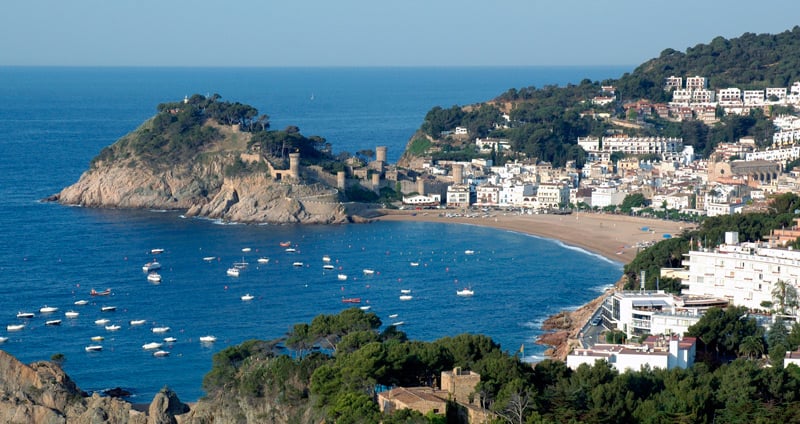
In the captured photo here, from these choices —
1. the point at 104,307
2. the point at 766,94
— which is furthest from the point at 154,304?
the point at 766,94

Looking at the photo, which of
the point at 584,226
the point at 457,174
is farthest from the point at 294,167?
the point at 584,226

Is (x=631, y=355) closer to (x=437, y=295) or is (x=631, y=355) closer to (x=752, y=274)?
(x=752, y=274)

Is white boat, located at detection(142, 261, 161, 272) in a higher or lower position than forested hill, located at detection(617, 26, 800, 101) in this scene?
lower

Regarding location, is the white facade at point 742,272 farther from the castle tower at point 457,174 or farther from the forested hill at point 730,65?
the forested hill at point 730,65

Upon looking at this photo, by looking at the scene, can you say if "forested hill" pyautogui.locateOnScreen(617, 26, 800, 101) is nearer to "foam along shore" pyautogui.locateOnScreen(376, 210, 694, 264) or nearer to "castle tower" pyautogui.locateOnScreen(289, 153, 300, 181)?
"foam along shore" pyautogui.locateOnScreen(376, 210, 694, 264)

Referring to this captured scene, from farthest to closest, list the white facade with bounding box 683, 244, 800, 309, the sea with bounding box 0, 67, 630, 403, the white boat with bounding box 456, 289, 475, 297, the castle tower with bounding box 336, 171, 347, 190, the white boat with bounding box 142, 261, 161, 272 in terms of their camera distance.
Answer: the castle tower with bounding box 336, 171, 347, 190, the white boat with bounding box 142, 261, 161, 272, the white boat with bounding box 456, 289, 475, 297, the sea with bounding box 0, 67, 630, 403, the white facade with bounding box 683, 244, 800, 309

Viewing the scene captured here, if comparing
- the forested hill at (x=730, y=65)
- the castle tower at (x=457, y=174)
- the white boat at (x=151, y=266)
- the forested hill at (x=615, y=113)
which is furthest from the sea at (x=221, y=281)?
the forested hill at (x=730, y=65)

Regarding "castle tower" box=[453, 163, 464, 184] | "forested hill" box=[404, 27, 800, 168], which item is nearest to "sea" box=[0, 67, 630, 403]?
"castle tower" box=[453, 163, 464, 184]
